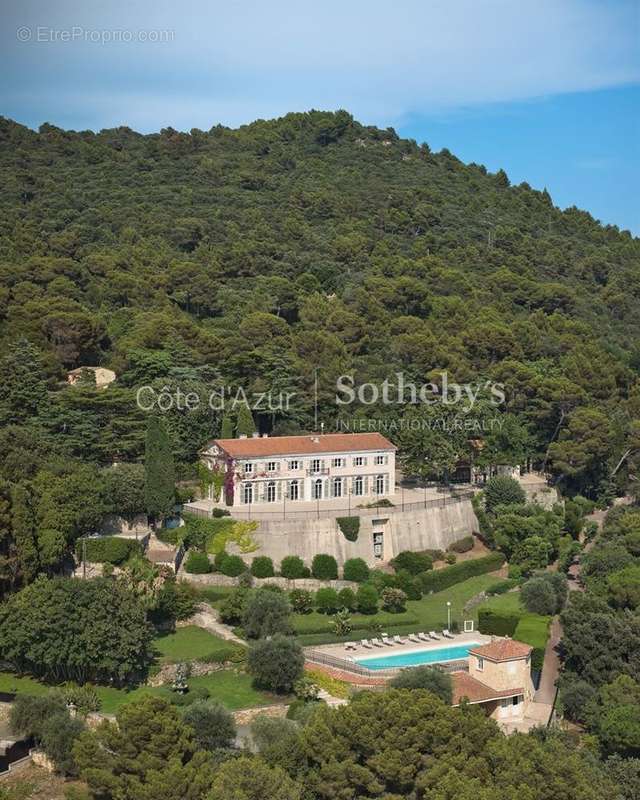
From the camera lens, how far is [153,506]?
43.5m

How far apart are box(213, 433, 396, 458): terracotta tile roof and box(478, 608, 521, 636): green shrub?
37.1ft

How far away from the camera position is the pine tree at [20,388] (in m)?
46.9

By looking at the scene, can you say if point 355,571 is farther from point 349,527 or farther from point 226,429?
point 226,429

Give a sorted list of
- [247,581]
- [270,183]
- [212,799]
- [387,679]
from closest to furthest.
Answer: [212,799] < [387,679] < [247,581] < [270,183]

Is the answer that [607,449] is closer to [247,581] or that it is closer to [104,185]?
[247,581]

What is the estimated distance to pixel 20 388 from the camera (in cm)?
4731

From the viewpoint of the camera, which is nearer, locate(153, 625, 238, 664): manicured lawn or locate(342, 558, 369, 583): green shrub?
locate(153, 625, 238, 664): manicured lawn

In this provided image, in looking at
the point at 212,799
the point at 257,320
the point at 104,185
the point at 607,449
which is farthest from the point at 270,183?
the point at 212,799

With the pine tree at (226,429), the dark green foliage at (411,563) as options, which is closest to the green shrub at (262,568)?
the dark green foliage at (411,563)

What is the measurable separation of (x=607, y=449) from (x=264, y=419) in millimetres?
16946

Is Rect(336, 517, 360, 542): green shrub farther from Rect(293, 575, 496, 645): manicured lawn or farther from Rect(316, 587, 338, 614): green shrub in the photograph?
Rect(316, 587, 338, 614): green shrub

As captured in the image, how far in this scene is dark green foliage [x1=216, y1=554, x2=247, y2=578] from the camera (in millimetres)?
42188

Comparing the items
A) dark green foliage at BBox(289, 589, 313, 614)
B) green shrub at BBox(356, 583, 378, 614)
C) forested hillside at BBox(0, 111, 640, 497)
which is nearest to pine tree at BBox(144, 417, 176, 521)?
forested hillside at BBox(0, 111, 640, 497)

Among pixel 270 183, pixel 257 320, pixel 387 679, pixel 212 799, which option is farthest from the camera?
pixel 270 183
